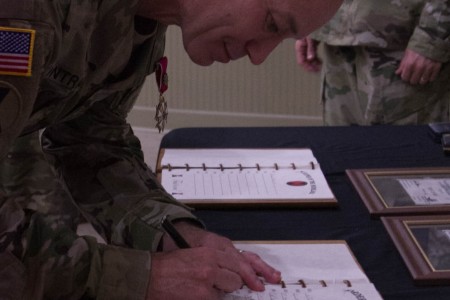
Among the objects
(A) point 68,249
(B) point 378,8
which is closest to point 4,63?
(A) point 68,249

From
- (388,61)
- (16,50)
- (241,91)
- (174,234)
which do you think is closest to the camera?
(16,50)

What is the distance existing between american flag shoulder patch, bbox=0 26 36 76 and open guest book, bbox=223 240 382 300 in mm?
409

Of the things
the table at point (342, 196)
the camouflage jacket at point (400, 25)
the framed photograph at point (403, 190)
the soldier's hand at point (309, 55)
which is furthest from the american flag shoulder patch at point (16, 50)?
the soldier's hand at point (309, 55)

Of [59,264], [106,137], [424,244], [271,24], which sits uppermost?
[106,137]

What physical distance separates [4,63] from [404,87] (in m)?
1.64

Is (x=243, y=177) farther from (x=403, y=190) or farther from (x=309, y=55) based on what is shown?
(x=309, y=55)

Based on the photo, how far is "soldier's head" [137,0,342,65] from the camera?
1002 mm

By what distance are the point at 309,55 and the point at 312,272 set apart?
4.78 feet

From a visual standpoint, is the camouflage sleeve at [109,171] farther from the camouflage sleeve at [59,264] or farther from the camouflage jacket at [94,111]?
the camouflage sleeve at [59,264]

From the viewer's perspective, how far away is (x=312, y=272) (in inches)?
42.8

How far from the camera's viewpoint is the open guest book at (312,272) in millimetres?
1021

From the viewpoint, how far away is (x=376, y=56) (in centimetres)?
227

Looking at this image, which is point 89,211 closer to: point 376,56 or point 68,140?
point 68,140

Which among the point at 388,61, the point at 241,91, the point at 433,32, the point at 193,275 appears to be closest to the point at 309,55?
the point at 388,61
